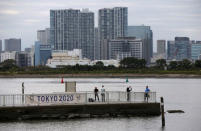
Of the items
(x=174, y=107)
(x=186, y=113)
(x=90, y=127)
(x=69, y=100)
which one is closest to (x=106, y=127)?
(x=90, y=127)

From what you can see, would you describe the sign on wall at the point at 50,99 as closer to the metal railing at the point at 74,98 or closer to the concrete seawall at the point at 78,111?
the metal railing at the point at 74,98

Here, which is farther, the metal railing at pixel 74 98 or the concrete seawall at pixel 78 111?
the metal railing at pixel 74 98

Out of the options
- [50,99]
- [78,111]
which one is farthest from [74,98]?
[50,99]

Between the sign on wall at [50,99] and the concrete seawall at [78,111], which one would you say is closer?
the concrete seawall at [78,111]

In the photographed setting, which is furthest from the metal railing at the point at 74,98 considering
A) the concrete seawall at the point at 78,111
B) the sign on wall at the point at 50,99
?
the concrete seawall at the point at 78,111

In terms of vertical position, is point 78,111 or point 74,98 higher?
point 74,98

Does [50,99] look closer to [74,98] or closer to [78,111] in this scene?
[74,98]

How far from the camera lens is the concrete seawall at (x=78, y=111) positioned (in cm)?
4897

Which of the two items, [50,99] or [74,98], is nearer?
[50,99]

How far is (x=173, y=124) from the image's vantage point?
1975 inches

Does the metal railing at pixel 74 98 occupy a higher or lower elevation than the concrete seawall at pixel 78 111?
higher

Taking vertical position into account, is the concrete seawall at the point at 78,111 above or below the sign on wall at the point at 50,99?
below

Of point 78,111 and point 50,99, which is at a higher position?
point 50,99

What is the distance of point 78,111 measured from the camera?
163ft
